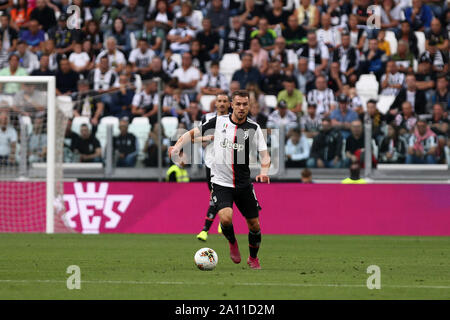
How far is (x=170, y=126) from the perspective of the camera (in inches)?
845

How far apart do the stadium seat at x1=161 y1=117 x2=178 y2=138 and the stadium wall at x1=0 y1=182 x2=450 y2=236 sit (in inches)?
50.0

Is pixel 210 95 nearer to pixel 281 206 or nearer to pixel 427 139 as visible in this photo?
pixel 281 206

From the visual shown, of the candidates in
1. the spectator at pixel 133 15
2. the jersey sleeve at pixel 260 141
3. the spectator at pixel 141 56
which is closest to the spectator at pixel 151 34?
the spectator at pixel 133 15

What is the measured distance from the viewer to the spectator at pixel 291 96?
23.0 meters

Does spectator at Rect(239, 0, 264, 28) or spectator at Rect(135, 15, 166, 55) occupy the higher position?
spectator at Rect(239, 0, 264, 28)

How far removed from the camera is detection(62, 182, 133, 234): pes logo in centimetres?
2069

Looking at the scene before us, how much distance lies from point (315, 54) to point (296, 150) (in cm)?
403

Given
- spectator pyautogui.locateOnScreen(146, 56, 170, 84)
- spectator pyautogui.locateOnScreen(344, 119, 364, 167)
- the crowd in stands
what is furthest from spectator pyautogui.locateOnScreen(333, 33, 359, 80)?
spectator pyautogui.locateOnScreen(146, 56, 170, 84)

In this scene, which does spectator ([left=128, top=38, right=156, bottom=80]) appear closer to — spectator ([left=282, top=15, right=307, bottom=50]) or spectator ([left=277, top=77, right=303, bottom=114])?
spectator ([left=282, top=15, right=307, bottom=50])

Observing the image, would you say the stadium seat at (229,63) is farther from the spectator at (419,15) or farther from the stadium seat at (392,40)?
the spectator at (419,15)

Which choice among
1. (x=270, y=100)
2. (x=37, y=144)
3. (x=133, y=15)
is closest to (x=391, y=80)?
(x=270, y=100)

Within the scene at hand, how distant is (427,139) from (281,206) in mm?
3594

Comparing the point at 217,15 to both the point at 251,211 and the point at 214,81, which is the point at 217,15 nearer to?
the point at 214,81

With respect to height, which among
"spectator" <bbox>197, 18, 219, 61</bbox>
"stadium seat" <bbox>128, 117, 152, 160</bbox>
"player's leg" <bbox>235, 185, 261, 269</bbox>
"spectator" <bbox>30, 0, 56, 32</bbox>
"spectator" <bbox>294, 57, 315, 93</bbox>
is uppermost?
"spectator" <bbox>30, 0, 56, 32</bbox>
